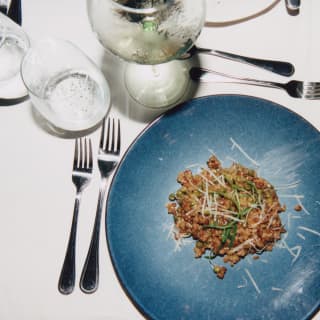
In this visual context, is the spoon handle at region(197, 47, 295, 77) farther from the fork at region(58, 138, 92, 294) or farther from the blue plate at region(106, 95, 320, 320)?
the fork at region(58, 138, 92, 294)

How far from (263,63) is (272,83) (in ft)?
0.17

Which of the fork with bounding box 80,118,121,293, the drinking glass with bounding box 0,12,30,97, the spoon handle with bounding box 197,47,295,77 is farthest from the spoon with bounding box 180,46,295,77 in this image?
the drinking glass with bounding box 0,12,30,97

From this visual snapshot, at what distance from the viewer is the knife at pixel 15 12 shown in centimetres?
94

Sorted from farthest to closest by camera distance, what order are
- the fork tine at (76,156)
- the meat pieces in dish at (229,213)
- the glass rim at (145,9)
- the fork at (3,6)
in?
1. the fork at (3,6)
2. the fork tine at (76,156)
3. the meat pieces in dish at (229,213)
4. the glass rim at (145,9)

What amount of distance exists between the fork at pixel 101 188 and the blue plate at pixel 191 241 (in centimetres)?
5

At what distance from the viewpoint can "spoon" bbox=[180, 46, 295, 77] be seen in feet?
2.85

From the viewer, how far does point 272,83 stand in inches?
33.8

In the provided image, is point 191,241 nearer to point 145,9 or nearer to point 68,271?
point 68,271

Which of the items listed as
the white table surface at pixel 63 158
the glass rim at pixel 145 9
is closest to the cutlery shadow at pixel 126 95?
the white table surface at pixel 63 158

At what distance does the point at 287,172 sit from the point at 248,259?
0.18 m

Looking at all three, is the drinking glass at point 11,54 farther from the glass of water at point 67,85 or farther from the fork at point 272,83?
the fork at point 272,83

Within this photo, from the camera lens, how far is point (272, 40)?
896 millimetres

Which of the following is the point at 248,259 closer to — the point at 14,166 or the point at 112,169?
the point at 112,169

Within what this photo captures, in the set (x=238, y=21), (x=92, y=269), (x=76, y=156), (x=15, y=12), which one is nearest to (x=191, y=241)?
(x=92, y=269)
